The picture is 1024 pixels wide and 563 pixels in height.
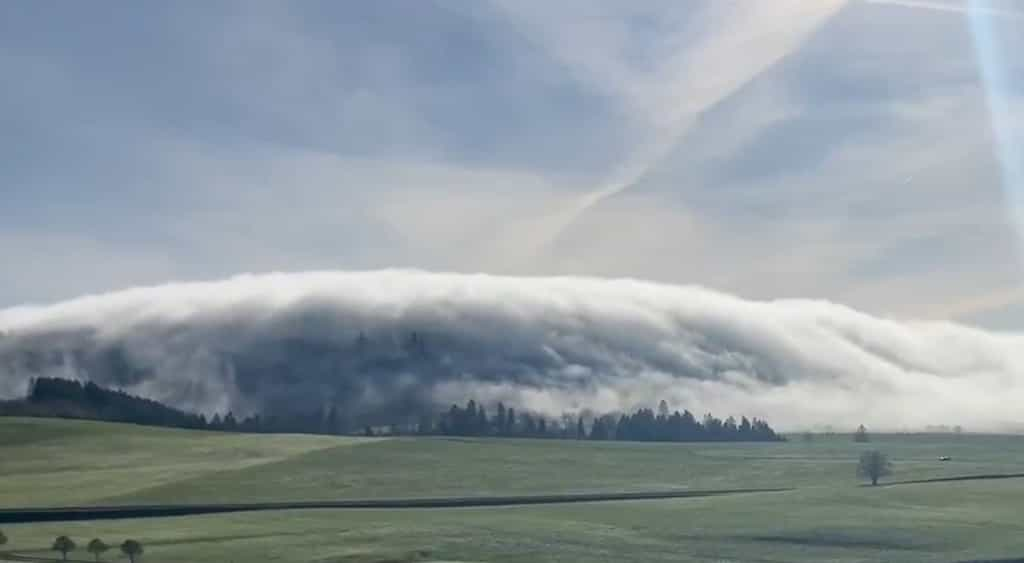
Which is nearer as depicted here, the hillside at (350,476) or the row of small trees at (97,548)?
the row of small trees at (97,548)

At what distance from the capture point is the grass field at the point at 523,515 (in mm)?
100875

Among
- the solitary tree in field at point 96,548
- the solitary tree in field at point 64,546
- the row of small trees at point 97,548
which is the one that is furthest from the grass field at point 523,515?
the solitary tree in field at point 64,546

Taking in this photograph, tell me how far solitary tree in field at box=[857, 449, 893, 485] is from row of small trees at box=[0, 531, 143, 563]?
98.1 metres

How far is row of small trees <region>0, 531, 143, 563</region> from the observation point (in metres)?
96.9

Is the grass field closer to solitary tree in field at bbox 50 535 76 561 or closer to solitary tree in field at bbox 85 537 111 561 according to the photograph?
solitary tree in field at bbox 85 537 111 561

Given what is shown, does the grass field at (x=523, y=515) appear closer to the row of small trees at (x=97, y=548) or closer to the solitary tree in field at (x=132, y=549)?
the solitary tree in field at (x=132, y=549)

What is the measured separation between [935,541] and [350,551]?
148 ft

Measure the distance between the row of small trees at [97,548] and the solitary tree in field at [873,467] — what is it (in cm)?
9811

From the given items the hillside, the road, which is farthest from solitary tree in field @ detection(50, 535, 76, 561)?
the hillside

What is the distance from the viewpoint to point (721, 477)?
18012cm

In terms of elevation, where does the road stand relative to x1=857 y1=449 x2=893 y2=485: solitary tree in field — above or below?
below

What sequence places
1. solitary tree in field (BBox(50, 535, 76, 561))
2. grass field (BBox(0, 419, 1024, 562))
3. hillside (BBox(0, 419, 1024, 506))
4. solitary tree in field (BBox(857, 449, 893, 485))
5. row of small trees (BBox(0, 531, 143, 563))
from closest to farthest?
row of small trees (BBox(0, 531, 143, 563))
solitary tree in field (BBox(50, 535, 76, 561))
grass field (BBox(0, 419, 1024, 562))
hillside (BBox(0, 419, 1024, 506))
solitary tree in field (BBox(857, 449, 893, 485))

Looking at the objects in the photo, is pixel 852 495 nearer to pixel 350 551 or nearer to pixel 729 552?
pixel 729 552

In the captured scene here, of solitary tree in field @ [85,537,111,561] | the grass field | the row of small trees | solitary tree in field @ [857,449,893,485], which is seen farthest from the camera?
solitary tree in field @ [857,449,893,485]
